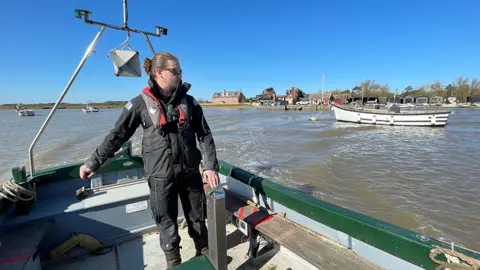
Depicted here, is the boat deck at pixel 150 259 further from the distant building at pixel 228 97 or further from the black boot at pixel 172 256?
the distant building at pixel 228 97

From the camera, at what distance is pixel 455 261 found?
4.12ft

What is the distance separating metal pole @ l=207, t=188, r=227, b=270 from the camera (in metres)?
1.56

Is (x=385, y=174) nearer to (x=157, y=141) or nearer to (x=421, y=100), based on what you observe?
(x=157, y=141)

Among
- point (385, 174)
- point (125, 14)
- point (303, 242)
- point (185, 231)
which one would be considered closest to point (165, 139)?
point (303, 242)

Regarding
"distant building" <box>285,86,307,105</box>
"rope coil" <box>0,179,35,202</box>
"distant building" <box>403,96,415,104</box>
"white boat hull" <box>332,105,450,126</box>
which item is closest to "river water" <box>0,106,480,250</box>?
"rope coil" <box>0,179,35,202</box>

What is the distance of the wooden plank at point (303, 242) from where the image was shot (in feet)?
5.74

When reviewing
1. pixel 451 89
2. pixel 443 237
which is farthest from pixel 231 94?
pixel 443 237

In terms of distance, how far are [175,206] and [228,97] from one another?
10845 centimetres

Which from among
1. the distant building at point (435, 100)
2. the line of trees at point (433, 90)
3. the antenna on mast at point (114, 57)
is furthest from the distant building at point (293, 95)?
the antenna on mast at point (114, 57)

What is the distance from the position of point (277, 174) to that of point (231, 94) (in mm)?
103047

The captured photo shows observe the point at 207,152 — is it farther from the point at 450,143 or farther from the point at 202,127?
the point at 450,143

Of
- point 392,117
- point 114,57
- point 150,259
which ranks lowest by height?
point 150,259

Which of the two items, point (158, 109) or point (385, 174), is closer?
point (158, 109)

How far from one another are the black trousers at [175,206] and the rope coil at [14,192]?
1.46 meters
